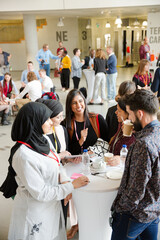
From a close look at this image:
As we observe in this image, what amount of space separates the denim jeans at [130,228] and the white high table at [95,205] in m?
0.25

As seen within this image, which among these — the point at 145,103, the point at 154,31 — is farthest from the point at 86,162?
the point at 154,31

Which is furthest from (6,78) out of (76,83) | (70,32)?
(70,32)

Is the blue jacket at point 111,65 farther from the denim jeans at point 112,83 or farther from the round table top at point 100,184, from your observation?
the round table top at point 100,184

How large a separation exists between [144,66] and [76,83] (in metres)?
4.23

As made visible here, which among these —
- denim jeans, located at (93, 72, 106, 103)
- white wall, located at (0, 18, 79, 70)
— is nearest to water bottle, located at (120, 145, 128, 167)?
denim jeans, located at (93, 72, 106, 103)

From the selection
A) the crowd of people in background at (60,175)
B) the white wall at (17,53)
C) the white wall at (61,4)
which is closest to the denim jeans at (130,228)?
the crowd of people in background at (60,175)

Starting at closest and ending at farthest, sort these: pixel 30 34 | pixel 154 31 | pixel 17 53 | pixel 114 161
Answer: pixel 114 161
pixel 154 31
pixel 30 34
pixel 17 53

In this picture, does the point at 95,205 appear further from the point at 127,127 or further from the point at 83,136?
the point at 83,136

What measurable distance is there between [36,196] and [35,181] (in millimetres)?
127

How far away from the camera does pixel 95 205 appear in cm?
212

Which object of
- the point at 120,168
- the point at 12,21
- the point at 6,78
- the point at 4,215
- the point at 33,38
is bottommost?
the point at 4,215

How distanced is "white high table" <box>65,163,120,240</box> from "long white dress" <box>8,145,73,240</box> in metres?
0.19

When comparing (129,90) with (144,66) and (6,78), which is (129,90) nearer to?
(144,66)

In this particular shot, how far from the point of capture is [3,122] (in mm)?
6633
